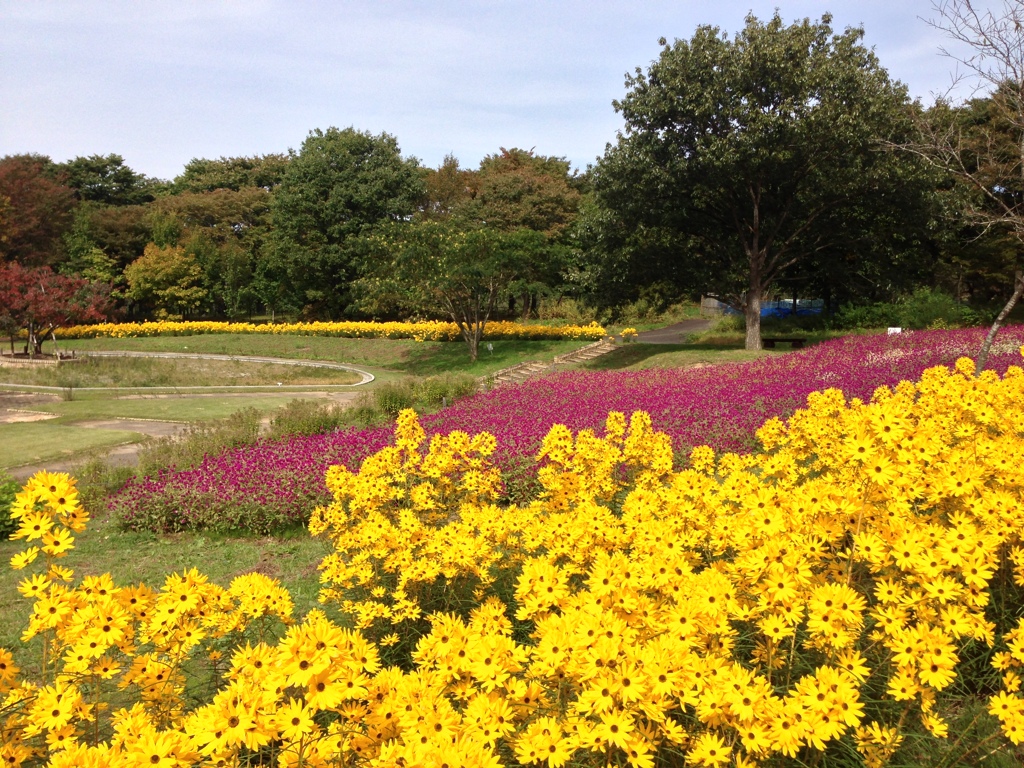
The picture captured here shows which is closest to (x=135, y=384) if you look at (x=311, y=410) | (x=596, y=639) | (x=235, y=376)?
(x=235, y=376)

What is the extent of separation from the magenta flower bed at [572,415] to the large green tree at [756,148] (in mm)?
4899

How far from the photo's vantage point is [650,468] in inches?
193

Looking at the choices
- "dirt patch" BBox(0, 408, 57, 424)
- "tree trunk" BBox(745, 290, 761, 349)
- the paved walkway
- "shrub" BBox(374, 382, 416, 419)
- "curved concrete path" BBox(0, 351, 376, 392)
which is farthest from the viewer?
the paved walkway

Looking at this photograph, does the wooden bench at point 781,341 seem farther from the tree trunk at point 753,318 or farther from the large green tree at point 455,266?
the large green tree at point 455,266

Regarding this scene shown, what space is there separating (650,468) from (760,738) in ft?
Answer: 10.1

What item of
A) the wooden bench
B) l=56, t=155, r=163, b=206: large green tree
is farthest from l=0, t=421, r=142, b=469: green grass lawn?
l=56, t=155, r=163, b=206: large green tree

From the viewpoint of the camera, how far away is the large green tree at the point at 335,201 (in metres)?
37.9

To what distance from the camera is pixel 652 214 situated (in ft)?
66.9

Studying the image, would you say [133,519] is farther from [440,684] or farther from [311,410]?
[440,684]

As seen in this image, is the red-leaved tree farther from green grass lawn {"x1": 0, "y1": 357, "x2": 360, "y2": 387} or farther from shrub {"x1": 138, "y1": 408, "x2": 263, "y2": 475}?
shrub {"x1": 138, "y1": 408, "x2": 263, "y2": 475}

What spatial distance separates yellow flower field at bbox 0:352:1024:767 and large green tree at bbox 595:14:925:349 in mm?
15955

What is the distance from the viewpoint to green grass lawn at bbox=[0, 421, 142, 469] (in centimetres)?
1058

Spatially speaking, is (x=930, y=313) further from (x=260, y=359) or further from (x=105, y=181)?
(x=105, y=181)

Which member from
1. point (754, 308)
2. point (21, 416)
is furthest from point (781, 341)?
point (21, 416)
